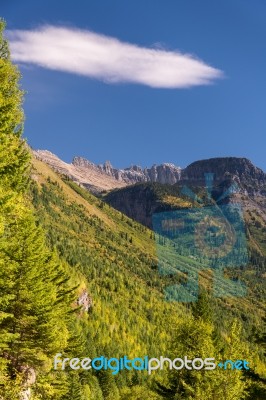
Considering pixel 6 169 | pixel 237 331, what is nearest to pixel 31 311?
pixel 6 169

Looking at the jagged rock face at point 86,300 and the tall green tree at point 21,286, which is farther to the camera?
the jagged rock face at point 86,300

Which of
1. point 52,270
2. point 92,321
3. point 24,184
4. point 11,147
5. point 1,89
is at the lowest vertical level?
point 92,321

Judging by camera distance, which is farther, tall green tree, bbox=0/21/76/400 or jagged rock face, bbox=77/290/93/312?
jagged rock face, bbox=77/290/93/312

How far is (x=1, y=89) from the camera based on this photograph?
21750 millimetres

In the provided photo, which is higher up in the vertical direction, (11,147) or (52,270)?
(11,147)

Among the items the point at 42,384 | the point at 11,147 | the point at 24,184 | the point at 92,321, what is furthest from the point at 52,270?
the point at 92,321

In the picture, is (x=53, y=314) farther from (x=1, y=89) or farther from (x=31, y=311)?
(x=1, y=89)

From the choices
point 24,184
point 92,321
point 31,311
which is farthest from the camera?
point 92,321

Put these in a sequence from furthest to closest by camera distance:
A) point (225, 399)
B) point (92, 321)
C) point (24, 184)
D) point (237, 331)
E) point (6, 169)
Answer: point (92, 321) → point (237, 331) → point (225, 399) → point (24, 184) → point (6, 169)

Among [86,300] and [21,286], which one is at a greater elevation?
[21,286]

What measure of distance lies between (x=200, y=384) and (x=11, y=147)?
2353cm

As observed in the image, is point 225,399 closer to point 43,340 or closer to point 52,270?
point 43,340

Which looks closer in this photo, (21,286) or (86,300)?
(21,286)

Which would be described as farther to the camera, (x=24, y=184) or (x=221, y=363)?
(x=221, y=363)
